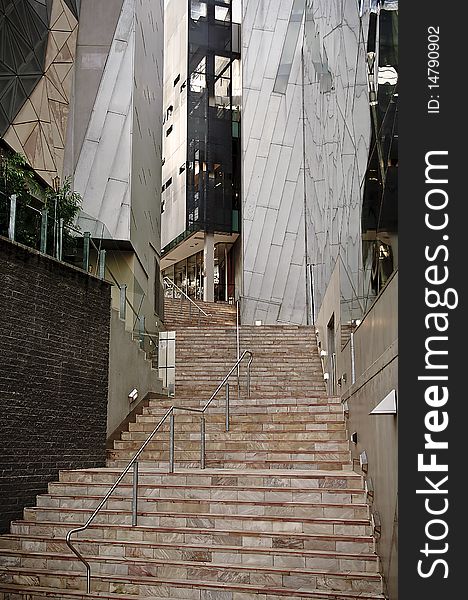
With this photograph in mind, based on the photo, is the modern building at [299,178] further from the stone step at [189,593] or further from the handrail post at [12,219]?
the handrail post at [12,219]

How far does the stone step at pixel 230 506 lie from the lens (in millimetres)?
8820

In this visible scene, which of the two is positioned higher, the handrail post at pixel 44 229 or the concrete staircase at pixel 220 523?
the handrail post at pixel 44 229

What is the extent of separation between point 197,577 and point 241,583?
51 centimetres

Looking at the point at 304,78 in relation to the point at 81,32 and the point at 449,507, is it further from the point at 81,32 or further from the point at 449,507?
the point at 449,507

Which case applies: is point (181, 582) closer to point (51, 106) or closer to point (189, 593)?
point (189, 593)

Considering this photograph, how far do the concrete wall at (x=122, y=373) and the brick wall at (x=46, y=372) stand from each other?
34cm

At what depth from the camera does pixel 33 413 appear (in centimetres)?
1034

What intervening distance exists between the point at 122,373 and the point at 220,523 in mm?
4589

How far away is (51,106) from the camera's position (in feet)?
55.4

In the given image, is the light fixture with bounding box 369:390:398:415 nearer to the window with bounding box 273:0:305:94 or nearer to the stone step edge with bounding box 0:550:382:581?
the stone step edge with bounding box 0:550:382:581

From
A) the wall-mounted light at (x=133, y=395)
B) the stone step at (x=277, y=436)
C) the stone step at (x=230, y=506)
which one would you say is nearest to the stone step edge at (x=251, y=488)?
the stone step at (x=230, y=506)

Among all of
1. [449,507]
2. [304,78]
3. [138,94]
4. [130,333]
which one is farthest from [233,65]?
[449,507]

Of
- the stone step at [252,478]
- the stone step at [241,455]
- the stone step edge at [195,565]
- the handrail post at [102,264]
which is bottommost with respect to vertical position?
the stone step edge at [195,565]

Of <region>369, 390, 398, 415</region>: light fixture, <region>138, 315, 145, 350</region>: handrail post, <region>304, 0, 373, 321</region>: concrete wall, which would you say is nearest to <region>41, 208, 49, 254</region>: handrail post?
<region>138, 315, 145, 350</region>: handrail post
